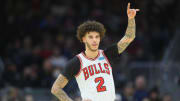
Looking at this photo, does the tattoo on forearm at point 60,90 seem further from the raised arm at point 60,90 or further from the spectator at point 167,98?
the spectator at point 167,98

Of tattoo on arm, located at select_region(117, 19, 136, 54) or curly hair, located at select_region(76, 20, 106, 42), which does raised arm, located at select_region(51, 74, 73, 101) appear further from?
tattoo on arm, located at select_region(117, 19, 136, 54)

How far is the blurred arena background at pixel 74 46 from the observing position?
12.3 meters

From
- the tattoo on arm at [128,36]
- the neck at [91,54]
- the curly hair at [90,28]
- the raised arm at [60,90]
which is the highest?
the curly hair at [90,28]

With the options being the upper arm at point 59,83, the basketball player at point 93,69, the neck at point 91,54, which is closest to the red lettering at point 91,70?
the basketball player at point 93,69

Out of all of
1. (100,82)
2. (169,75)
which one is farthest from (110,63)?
(169,75)

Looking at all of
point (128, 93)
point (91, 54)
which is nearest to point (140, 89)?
point (128, 93)

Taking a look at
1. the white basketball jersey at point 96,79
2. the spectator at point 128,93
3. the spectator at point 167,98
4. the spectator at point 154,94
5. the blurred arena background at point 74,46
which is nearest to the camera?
the white basketball jersey at point 96,79

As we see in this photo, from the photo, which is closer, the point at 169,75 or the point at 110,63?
the point at 110,63

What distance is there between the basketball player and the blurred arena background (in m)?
4.81

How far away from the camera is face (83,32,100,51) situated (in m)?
6.73

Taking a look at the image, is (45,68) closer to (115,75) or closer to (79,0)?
(115,75)

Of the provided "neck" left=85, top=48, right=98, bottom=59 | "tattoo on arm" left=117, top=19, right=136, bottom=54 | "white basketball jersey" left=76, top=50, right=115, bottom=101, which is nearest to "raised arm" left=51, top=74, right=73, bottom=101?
"white basketball jersey" left=76, top=50, right=115, bottom=101

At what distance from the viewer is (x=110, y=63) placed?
6926mm

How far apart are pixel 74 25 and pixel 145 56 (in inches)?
106
